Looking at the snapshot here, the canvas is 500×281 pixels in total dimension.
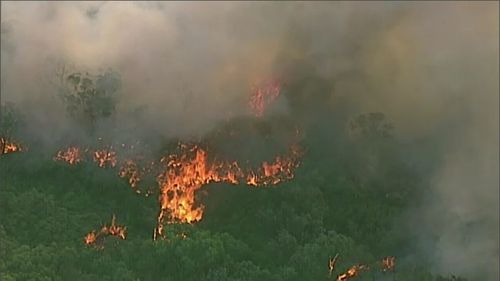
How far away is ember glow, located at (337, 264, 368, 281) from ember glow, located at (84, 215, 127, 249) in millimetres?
23547

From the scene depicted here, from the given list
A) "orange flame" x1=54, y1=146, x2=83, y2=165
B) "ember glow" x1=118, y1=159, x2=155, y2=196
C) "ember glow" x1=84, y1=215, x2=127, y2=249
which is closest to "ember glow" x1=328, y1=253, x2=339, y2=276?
"ember glow" x1=84, y1=215, x2=127, y2=249

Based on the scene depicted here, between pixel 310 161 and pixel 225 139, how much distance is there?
1304cm

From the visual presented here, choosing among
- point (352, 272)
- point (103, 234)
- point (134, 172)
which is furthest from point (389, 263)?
point (134, 172)

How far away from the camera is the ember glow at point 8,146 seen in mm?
103812

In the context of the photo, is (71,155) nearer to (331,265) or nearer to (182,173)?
(182,173)

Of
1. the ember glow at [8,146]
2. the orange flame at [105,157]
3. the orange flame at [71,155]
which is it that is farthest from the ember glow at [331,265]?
the ember glow at [8,146]

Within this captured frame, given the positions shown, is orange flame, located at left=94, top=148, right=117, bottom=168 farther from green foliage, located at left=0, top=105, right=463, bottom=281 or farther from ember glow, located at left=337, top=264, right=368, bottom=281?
ember glow, located at left=337, top=264, right=368, bottom=281

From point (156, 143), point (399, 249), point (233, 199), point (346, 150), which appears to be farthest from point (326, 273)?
point (346, 150)

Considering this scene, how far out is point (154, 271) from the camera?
80.8 metres

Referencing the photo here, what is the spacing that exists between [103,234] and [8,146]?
71.7 ft

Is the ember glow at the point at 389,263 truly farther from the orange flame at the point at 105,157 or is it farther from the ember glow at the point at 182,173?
the orange flame at the point at 105,157

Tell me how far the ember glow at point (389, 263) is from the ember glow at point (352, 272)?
2.45 meters

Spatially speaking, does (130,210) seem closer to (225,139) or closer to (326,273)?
(225,139)

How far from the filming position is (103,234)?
90312 millimetres
